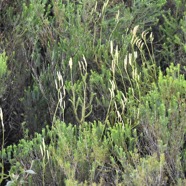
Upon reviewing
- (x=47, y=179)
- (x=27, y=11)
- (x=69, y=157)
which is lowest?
(x=47, y=179)

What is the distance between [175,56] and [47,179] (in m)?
1.50

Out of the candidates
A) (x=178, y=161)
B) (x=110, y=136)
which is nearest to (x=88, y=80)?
(x=110, y=136)

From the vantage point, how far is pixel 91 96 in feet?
9.53

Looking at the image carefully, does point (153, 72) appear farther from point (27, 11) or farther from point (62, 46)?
point (27, 11)

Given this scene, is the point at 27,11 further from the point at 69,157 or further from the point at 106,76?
the point at 69,157

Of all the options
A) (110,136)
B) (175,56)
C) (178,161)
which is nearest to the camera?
(178,161)

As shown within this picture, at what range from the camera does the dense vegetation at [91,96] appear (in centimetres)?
250

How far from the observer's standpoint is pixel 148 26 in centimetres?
405

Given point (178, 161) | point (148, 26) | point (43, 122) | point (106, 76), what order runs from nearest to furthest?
point (178, 161) → point (106, 76) → point (43, 122) → point (148, 26)

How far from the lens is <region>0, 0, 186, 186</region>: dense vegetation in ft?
8.21

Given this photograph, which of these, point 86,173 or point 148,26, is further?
point 148,26

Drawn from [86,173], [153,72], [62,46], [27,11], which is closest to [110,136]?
[86,173]

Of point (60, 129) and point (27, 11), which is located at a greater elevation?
point (27, 11)

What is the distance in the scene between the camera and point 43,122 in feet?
11.1
